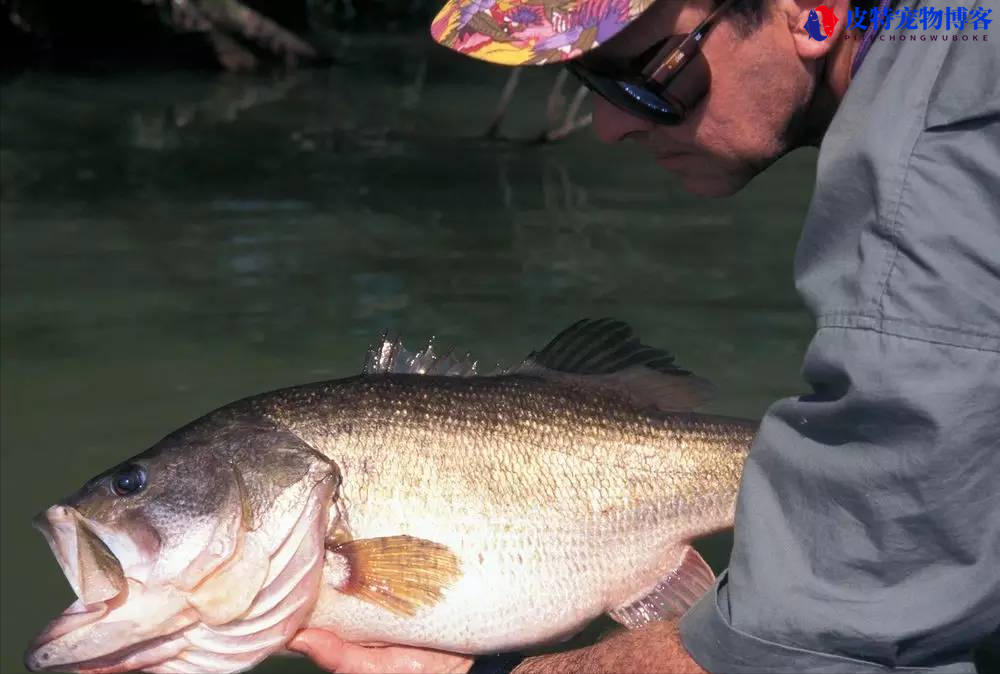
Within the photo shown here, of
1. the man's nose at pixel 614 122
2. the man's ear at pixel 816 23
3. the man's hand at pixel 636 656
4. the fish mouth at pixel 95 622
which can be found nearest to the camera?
the man's ear at pixel 816 23

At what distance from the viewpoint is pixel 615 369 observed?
352 cm

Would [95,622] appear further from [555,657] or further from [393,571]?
[555,657]

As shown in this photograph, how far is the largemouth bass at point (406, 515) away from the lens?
298 cm

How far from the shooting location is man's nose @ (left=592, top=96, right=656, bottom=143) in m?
2.75

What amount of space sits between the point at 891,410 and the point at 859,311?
0.16m

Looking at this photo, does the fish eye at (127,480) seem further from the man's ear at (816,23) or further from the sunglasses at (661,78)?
the man's ear at (816,23)

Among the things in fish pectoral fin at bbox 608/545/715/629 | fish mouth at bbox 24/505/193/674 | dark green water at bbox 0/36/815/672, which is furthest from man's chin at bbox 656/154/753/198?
dark green water at bbox 0/36/815/672

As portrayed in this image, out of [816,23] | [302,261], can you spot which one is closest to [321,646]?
[816,23]

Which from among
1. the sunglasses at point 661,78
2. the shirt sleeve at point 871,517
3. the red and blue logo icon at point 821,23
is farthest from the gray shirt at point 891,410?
the sunglasses at point 661,78

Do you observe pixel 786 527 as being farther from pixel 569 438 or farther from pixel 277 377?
pixel 277 377

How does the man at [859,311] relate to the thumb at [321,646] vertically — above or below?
above

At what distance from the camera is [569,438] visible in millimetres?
3320

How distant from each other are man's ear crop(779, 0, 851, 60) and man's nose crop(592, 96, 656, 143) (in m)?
0.42

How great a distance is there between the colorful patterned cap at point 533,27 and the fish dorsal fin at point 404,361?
3.50ft
